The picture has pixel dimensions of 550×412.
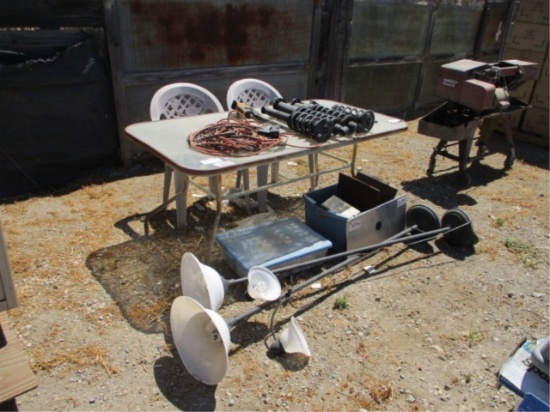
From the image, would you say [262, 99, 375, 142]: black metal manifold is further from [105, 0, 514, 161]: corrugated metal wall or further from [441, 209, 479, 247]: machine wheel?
[105, 0, 514, 161]: corrugated metal wall

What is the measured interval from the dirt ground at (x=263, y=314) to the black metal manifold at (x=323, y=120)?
0.92 metres

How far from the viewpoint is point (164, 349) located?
2.60 m

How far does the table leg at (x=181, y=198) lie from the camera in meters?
3.47

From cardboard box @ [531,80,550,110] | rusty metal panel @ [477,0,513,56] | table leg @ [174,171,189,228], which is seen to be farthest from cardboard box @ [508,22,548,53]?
table leg @ [174,171,189,228]

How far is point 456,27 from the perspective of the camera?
7984 millimetres

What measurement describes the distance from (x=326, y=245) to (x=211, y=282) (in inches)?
42.4

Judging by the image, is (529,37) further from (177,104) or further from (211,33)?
(177,104)

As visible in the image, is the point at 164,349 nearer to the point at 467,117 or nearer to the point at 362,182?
the point at 362,182

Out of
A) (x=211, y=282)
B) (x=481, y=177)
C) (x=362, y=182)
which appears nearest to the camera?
(x=211, y=282)

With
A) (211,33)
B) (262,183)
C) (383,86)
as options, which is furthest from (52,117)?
(383,86)

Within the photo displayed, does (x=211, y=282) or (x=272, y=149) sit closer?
(x=211, y=282)

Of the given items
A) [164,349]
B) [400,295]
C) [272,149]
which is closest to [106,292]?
[164,349]

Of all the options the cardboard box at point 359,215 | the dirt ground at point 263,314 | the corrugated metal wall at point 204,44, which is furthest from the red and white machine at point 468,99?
the corrugated metal wall at point 204,44

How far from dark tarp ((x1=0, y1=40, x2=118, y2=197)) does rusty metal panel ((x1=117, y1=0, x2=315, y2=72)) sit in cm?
46
